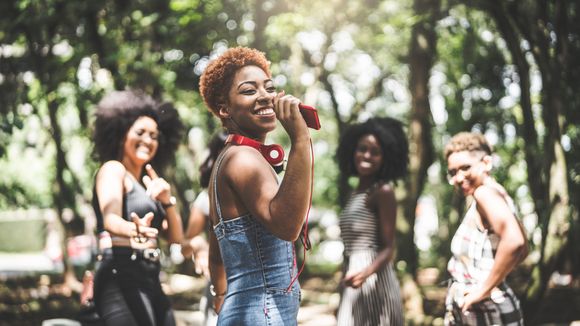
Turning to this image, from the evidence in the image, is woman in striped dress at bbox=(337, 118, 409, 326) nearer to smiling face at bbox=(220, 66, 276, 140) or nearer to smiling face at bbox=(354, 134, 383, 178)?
smiling face at bbox=(354, 134, 383, 178)

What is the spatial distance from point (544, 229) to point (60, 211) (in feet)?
36.4

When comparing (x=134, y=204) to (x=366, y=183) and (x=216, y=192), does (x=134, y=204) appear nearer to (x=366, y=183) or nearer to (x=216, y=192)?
(x=216, y=192)

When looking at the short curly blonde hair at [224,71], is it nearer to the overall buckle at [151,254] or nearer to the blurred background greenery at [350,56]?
the overall buckle at [151,254]

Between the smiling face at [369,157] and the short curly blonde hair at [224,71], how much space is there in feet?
A: 7.16

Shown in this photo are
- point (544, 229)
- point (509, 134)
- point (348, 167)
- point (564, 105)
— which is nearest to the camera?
point (348, 167)

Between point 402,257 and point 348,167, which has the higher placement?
point 348,167

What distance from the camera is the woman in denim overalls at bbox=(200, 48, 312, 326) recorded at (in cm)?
218

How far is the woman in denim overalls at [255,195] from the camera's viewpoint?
218 centimetres

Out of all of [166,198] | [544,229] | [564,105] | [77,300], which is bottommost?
[77,300]

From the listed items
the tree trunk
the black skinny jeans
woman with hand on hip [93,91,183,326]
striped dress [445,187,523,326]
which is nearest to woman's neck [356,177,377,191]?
striped dress [445,187,523,326]

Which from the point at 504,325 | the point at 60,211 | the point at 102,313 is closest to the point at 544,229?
the point at 504,325

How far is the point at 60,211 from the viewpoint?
14.0 m

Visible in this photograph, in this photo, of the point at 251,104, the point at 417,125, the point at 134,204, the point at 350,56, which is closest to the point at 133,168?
the point at 134,204

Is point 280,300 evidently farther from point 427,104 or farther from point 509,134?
point 509,134
